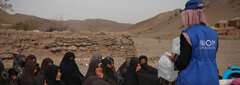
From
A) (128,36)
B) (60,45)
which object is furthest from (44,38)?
(128,36)

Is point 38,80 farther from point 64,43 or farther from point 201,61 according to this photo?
point 64,43

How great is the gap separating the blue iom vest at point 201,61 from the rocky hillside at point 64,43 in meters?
7.42

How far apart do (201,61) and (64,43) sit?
7.55 meters

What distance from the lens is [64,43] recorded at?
8.73 metres

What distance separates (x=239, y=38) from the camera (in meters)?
25.7

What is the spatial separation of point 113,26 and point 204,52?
8644 centimetres

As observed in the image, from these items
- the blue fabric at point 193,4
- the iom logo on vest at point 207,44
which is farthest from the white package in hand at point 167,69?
the blue fabric at point 193,4

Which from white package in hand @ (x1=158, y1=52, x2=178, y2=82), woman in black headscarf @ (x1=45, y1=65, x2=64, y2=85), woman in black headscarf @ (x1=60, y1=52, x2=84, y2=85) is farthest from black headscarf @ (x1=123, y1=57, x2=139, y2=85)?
white package in hand @ (x1=158, y1=52, x2=178, y2=82)

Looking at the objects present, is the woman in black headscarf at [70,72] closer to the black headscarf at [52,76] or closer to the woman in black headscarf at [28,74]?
the woman in black headscarf at [28,74]

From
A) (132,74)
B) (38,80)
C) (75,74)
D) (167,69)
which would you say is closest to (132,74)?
(132,74)

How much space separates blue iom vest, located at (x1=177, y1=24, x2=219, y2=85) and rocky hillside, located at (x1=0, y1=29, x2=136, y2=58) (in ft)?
24.3

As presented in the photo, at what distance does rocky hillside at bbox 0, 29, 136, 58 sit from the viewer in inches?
318

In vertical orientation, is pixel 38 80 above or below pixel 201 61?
below

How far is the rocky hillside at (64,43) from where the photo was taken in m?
8.09
